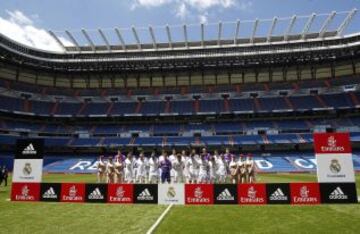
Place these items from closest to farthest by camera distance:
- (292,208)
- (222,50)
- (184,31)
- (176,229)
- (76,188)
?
(176,229) < (292,208) < (76,188) < (184,31) < (222,50)

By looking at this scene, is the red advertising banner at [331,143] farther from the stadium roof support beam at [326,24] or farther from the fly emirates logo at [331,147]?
the stadium roof support beam at [326,24]

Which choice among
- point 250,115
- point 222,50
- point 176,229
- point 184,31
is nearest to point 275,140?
point 250,115

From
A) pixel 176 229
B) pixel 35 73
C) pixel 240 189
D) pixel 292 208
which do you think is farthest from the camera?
pixel 35 73

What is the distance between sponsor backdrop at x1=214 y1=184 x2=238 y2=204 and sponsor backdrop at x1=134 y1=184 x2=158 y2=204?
278 cm

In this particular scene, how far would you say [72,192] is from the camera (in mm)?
14672

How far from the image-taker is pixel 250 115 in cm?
5706

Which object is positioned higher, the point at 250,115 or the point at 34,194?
the point at 250,115

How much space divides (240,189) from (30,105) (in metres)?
53.7

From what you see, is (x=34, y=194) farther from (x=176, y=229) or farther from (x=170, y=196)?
(x=176, y=229)

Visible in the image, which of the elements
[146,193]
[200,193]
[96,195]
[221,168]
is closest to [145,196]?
[146,193]

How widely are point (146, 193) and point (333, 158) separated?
8456 mm

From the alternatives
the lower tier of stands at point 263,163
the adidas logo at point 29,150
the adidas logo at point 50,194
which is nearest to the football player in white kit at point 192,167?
the adidas logo at point 50,194

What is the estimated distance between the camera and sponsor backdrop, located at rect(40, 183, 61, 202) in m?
14.9

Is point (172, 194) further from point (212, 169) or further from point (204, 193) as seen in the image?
point (212, 169)
